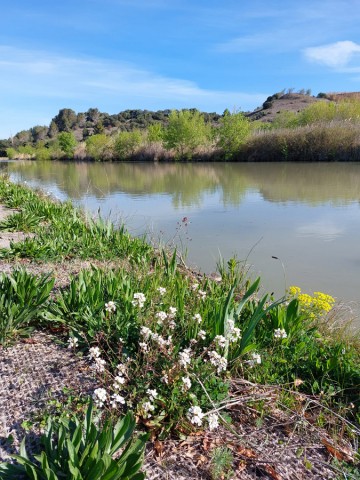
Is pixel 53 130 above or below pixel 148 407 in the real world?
above

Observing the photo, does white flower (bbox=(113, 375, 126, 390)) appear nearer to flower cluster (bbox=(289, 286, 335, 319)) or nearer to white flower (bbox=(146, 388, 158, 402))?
white flower (bbox=(146, 388, 158, 402))

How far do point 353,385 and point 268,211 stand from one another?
711 centimetres

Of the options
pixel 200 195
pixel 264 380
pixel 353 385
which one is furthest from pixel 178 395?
pixel 200 195

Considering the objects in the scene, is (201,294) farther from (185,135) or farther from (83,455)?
(185,135)

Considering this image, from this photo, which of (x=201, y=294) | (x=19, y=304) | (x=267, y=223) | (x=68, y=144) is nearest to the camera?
(x=19, y=304)

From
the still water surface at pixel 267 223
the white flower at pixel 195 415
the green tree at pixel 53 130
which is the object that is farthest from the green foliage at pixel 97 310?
the green tree at pixel 53 130

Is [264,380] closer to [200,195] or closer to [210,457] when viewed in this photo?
[210,457]

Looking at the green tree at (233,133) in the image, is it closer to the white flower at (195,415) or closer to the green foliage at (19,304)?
the green foliage at (19,304)

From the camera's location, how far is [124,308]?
2834 millimetres

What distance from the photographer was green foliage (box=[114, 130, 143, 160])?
40688mm

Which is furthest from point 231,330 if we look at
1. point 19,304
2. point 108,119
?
point 108,119

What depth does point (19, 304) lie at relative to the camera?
281 centimetres

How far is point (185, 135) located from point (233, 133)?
5.57 metres

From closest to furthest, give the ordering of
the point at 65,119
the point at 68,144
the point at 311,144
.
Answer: the point at 311,144, the point at 68,144, the point at 65,119
